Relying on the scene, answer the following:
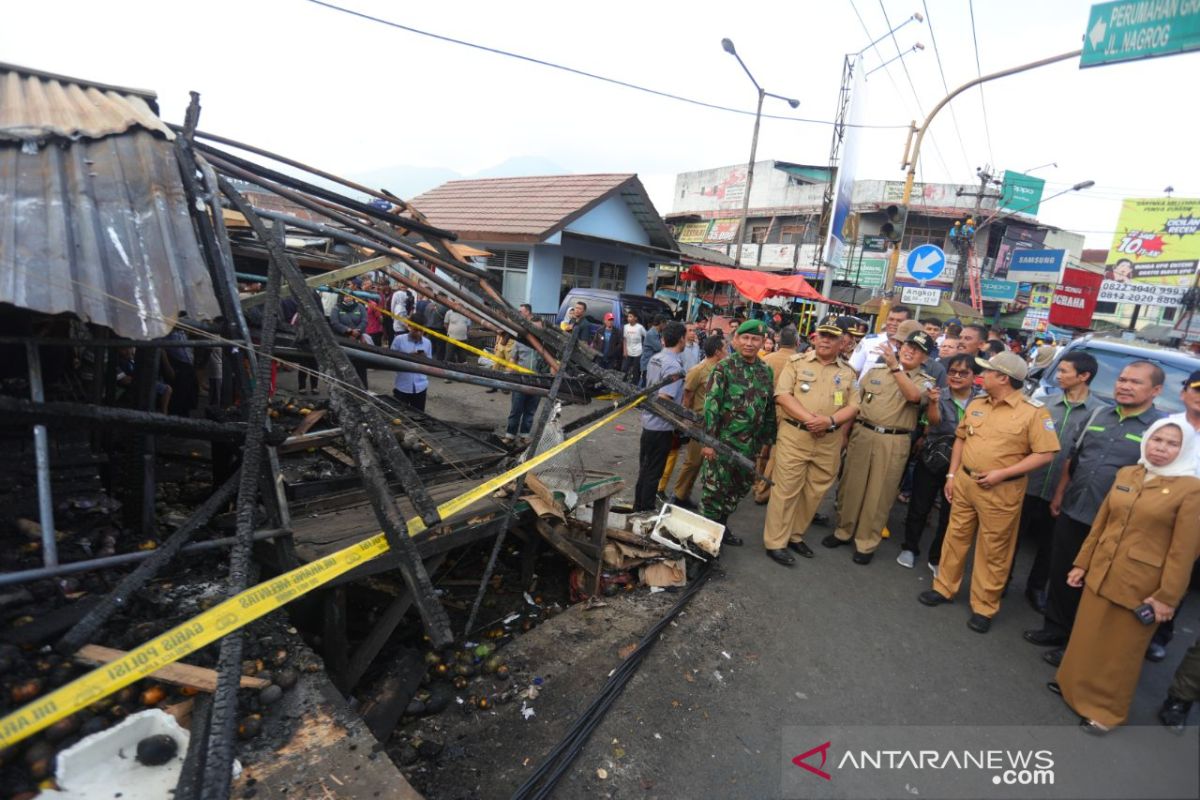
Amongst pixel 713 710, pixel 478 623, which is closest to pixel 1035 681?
pixel 713 710

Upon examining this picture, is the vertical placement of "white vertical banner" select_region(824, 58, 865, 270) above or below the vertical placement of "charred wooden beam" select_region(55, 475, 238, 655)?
above

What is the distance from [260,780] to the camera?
1.88m

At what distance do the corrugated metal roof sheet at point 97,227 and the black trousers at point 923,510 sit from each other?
18.1 feet

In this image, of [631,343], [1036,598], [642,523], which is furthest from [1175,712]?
[631,343]

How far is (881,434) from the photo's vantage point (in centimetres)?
480

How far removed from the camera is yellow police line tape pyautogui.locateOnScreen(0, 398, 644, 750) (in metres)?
1.60

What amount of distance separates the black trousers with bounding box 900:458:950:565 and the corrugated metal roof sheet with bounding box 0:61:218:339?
5503 mm

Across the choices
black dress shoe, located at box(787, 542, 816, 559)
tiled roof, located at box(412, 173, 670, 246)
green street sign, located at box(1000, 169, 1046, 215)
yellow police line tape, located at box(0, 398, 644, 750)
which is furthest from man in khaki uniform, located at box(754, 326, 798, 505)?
green street sign, located at box(1000, 169, 1046, 215)

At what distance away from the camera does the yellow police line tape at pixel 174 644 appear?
5.26 ft

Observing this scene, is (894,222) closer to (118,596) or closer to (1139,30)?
(1139,30)

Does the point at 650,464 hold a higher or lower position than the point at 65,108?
lower

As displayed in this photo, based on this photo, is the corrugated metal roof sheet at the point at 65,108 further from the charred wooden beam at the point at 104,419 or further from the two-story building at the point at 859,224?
the two-story building at the point at 859,224

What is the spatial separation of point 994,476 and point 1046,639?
1.31 meters

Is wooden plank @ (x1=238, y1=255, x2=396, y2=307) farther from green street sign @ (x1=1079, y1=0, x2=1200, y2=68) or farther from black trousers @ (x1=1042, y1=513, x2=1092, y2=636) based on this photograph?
green street sign @ (x1=1079, y1=0, x2=1200, y2=68)
